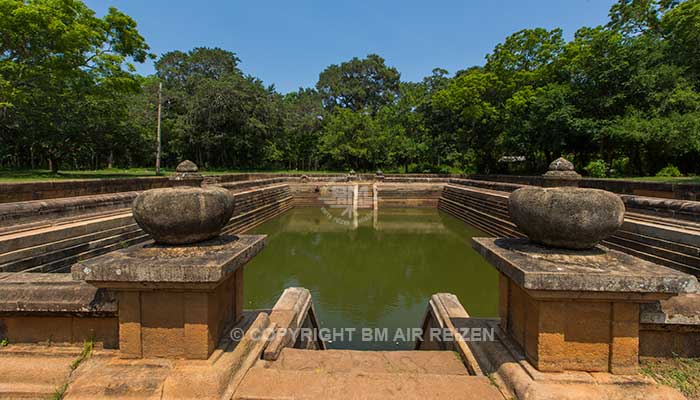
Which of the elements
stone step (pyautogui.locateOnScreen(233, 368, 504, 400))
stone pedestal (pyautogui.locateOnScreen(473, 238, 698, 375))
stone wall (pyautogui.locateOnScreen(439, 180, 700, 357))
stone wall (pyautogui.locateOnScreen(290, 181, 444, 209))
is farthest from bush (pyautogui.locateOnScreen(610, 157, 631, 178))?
stone step (pyautogui.locateOnScreen(233, 368, 504, 400))

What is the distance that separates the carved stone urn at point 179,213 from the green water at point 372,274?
8.13 ft

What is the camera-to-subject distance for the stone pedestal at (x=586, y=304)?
1530mm

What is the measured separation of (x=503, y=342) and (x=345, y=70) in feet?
135

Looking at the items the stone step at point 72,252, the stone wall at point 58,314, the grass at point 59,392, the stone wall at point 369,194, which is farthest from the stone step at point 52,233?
the stone wall at point 369,194

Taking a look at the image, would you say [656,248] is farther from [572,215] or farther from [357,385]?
[357,385]

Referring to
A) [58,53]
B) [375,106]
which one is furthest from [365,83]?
[58,53]

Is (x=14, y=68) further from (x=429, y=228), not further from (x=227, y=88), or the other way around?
(x=227, y=88)

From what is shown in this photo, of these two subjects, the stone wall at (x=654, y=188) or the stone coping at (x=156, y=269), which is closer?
the stone coping at (x=156, y=269)

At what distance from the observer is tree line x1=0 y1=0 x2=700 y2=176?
35.9ft

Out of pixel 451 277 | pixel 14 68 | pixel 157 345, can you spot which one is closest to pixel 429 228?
pixel 451 277

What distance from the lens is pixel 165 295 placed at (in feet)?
5.57

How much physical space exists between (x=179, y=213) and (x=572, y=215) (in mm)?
2014

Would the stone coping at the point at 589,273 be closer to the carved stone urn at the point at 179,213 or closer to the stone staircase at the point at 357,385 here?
the stone staircase at the point at 357,385

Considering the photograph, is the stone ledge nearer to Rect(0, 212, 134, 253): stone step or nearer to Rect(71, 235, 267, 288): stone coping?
Rect(71, 235, 267, 288): stone coping
